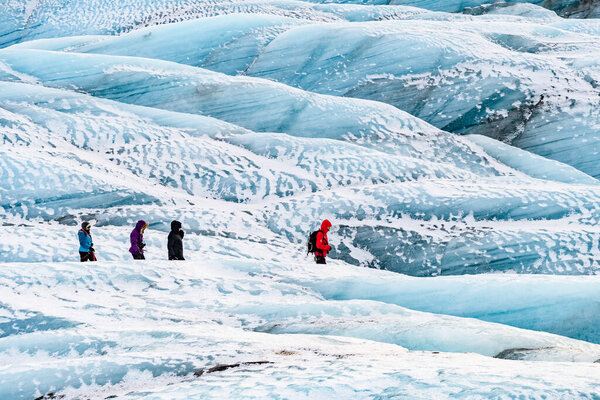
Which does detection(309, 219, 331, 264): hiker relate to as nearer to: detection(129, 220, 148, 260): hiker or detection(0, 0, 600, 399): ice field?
detection(0, 0, 600, 399): ice field

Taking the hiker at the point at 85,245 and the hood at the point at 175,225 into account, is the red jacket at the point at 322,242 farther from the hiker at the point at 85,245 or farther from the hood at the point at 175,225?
the hiker at the point at 85,245

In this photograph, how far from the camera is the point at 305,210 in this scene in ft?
48.3

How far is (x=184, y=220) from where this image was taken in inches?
545

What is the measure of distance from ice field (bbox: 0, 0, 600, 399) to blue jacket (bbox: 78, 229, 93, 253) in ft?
2.30

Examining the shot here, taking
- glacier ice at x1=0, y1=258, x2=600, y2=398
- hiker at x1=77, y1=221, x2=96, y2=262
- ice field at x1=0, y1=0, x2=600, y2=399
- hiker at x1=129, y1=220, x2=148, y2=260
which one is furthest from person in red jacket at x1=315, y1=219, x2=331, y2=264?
hiker at x1=77, y1=221, x2=96, y2=262

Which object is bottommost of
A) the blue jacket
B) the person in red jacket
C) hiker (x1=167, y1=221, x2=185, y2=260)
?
the person in red jacket

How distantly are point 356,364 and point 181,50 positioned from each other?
794 inches

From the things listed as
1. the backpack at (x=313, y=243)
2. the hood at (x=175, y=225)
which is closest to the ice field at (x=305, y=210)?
the backpack at (x=313, y=243)

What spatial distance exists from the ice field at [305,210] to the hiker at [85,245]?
70cm

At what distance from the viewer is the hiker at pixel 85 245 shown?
36.4 ft

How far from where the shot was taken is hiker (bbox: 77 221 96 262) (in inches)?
437

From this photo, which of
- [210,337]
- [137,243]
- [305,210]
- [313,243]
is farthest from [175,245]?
[210,337]

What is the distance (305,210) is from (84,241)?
4876mm

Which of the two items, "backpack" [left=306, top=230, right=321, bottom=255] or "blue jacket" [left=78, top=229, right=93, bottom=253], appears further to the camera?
"backpack" [left=306, top=230, right=321, bottom=255]
